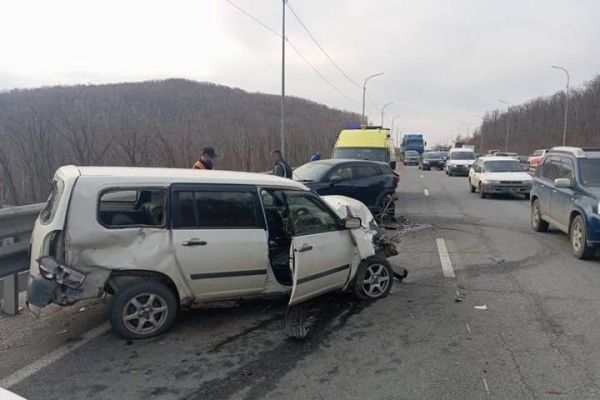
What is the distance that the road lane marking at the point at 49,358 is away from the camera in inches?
145

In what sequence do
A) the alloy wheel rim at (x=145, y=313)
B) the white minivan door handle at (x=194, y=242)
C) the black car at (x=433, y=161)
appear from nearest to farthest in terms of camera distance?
the alloy wheel rim at (x=145, y=313)
the white minivan door handle at (x=194, y=242)
the black car at (x=433, y=161)

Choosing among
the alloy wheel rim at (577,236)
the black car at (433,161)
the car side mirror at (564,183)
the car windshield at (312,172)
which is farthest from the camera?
the black car at (433,161)

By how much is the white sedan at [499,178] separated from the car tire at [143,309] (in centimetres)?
1499

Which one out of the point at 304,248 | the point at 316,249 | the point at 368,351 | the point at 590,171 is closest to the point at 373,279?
the point at 316,249

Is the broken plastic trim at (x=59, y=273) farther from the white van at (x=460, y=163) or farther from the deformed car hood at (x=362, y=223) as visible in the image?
the white van at (x=460, y=163)

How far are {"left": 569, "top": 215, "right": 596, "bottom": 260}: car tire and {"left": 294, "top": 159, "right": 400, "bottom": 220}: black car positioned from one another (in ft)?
15.0

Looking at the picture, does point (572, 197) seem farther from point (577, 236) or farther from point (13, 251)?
point (13, 251)

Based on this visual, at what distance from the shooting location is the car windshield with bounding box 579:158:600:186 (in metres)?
8.18

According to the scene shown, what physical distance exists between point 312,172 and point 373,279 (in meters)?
6.28

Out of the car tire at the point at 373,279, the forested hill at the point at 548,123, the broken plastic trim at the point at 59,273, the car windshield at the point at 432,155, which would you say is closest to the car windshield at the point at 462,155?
the car windshield at the point at 432,155

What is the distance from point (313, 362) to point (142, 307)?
1701 millimetres

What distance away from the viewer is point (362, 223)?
6066mm

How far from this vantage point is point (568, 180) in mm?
8336

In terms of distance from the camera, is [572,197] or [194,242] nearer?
[194,242]
